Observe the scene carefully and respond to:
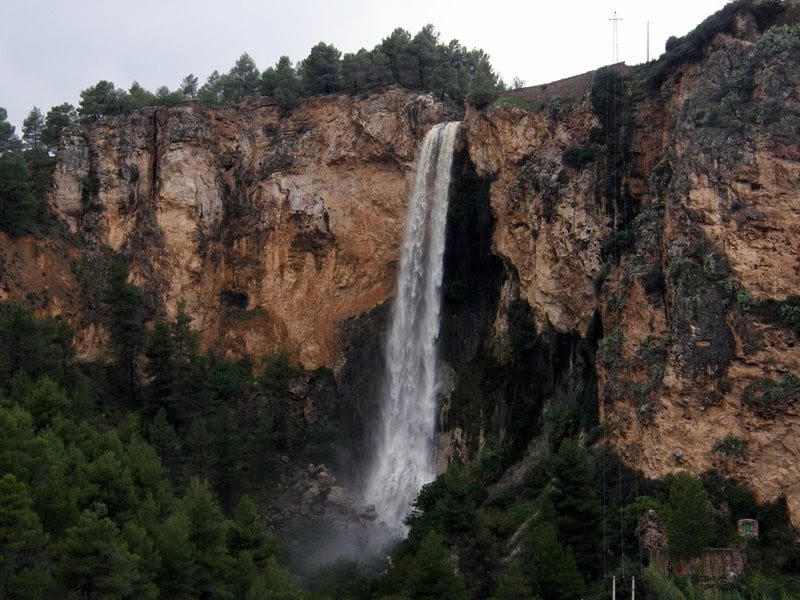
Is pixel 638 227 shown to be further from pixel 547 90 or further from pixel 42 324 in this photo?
pixel 42 324

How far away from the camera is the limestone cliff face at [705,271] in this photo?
31250 mm

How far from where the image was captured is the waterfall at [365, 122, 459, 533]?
1873 inches

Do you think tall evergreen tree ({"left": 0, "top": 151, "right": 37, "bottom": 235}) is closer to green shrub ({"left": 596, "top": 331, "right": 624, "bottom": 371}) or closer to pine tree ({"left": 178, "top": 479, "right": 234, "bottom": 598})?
pine tree ({"left": 178, "top": 479, "right": 234, "bottom": 598})

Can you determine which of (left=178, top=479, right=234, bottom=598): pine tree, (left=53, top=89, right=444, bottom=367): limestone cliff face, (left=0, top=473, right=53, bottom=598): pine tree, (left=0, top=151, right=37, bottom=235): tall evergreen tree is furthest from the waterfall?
(left=0, top=473, right=53, bottom=598): pine tree

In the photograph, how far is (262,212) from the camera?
54.2 meters

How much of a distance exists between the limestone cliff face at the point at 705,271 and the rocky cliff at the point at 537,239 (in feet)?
0.24

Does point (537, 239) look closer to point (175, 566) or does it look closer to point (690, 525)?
point (690, 525)

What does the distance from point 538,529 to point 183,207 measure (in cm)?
2999

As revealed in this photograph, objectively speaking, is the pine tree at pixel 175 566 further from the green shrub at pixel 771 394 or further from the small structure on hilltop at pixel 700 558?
the green shrub at pixel 771 394

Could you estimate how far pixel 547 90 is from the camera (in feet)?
153

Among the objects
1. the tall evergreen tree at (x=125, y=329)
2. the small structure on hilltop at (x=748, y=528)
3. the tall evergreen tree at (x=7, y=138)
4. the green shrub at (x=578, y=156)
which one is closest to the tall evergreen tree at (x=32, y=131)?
the tall evergreen tree at (x=7, y=138)

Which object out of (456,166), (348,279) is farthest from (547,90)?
(348,279)

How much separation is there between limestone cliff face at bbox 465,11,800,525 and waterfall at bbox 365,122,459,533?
988cm

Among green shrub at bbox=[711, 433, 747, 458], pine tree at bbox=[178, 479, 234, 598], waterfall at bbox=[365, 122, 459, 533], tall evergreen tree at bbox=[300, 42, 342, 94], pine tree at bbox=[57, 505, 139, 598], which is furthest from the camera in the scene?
tall evergreen tree at bbox=[300, 42, 342, 94]
